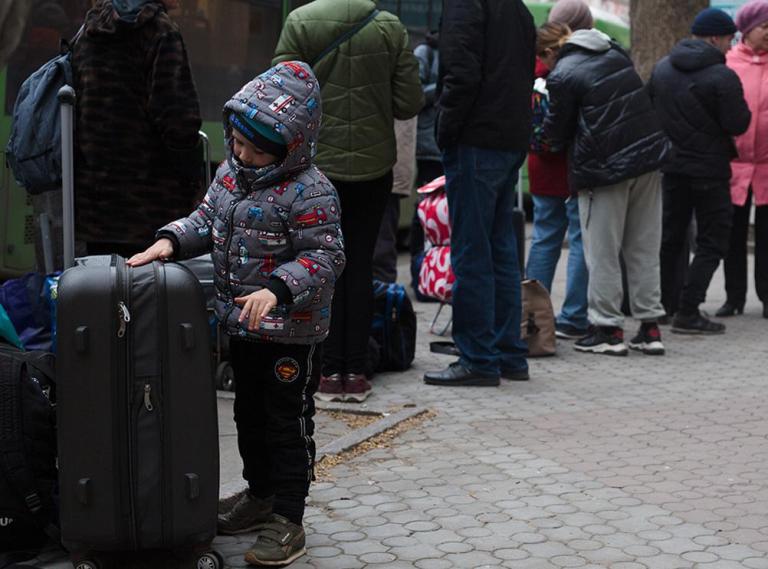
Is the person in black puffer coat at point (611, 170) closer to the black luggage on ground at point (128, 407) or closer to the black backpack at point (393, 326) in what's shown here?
the black backpack at point (393, 326)

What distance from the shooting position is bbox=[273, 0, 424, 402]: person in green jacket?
6766mm

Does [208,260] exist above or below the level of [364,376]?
above

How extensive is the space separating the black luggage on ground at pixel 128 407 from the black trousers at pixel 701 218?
5812 mm

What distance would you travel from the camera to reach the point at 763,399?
290 inches

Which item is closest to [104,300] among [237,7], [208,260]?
[208,260]

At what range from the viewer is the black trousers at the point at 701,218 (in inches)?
372

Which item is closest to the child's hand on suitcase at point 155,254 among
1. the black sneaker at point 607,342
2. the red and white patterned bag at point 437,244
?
the red and white patterned bag at point 437,244

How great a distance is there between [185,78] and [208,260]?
0.75 m

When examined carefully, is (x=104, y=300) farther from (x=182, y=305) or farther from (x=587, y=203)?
(x=587, y=203)

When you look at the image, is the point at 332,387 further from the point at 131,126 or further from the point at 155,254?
the point at 155,254

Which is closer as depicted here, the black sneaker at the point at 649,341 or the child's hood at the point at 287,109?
the child's hood at the point at 287,109

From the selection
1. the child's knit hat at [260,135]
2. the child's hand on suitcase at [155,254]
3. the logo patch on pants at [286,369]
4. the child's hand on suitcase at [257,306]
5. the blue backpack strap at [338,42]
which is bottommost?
the logo patch on pants at [286,369]

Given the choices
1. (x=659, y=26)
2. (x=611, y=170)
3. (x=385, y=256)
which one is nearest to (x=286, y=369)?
(x=611, y=170)

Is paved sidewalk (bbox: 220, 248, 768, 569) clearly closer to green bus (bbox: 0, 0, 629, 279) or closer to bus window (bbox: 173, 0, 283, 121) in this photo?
green bus (bbox: 0, 0, 629, 279)
